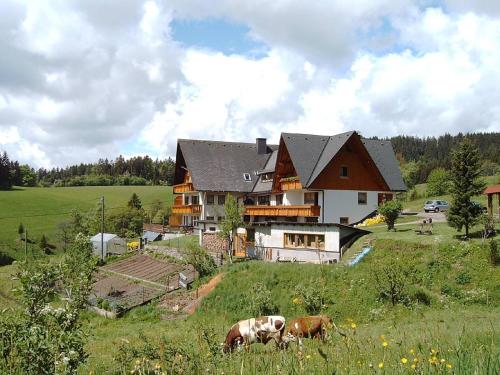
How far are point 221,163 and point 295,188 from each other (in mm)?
16010

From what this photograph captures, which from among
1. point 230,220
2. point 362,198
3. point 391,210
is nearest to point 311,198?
point 362,198

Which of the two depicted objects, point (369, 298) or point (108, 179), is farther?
point (108, 179)

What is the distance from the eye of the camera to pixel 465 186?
32719mm

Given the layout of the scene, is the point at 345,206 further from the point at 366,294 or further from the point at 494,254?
the point at 494,254

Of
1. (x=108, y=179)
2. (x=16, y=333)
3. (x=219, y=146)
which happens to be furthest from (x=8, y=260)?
(x=108, y=179)

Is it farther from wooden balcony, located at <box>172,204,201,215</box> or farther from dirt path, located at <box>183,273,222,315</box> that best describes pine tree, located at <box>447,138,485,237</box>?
wooden balcony, located at <box>172,204,201,215</box>

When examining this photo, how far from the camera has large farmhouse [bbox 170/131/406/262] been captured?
140 ft

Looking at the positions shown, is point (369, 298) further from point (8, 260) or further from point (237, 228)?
point (8, 260)

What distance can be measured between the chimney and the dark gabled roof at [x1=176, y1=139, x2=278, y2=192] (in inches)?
20.5

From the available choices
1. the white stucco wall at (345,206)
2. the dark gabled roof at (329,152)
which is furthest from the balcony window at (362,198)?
the dark gabled roof at (329,152)

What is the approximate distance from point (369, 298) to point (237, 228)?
20.7 m

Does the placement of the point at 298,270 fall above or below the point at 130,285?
above

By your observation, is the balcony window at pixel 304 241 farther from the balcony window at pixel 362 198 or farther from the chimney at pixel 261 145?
the chimney at pixel 261 145

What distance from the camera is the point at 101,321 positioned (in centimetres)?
3631
